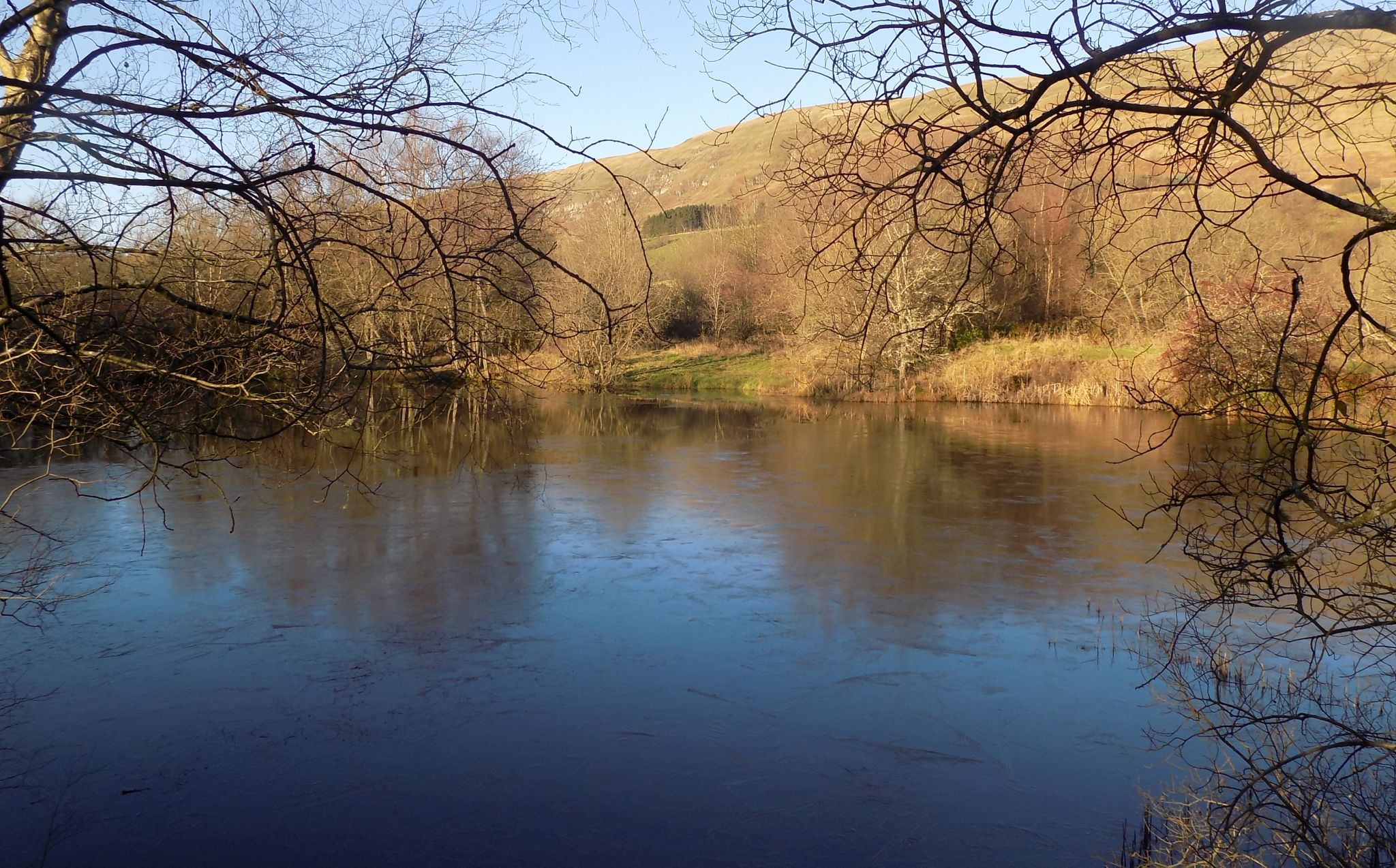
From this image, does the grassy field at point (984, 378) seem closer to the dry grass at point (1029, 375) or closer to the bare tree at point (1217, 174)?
the dry grass at point (1029, 375)

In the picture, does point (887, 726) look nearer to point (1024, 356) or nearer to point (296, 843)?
point (296, 843)

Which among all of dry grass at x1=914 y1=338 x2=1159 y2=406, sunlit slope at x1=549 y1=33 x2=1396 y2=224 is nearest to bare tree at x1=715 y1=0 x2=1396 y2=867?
sunlit slope at x1=549 y1=33 x2=1396 y2=224

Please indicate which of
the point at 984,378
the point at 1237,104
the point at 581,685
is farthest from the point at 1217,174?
the point at 984,378

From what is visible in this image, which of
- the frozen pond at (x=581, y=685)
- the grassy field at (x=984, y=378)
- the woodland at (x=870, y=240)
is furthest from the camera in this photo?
the grassy field at (x=984, y=378)

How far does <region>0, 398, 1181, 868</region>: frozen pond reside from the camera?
4.27 m

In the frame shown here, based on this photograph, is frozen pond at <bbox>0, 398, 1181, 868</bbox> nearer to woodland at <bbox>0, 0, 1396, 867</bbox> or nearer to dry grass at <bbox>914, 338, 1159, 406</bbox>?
woodland at <bbox>0, 0, 1396, 867</bbox>

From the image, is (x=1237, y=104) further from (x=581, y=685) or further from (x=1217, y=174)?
(x=581, y=685)

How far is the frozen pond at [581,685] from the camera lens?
4266 millimetres

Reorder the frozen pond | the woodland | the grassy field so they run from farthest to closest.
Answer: the grassy field < the frozen pond < the woodland

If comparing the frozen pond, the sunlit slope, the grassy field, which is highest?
the sunlit slope

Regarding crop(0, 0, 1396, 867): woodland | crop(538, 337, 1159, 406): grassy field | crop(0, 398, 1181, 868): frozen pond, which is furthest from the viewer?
crop(538, 337, 1159, 406): grassy field

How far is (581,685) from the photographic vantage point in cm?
570

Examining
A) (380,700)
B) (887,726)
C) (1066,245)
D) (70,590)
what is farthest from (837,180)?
(1066,245)

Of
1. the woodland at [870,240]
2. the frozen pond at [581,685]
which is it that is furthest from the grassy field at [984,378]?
the woodland at [870,240]
